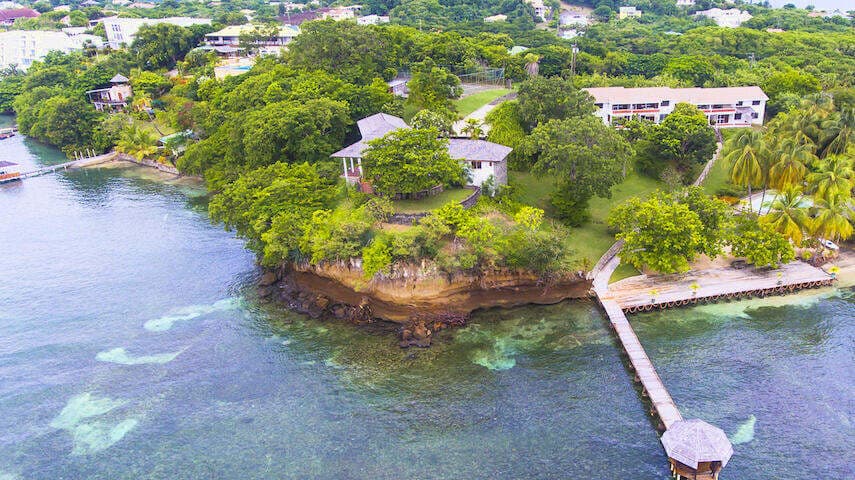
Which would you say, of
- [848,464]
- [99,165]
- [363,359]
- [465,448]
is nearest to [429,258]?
[363,359]

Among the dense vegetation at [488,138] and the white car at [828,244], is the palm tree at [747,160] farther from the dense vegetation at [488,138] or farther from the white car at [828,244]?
the white car at [828,244]

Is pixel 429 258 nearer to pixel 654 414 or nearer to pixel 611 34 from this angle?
pixel 654 414

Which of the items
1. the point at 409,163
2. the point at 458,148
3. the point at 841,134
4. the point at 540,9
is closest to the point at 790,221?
the point at 841,134

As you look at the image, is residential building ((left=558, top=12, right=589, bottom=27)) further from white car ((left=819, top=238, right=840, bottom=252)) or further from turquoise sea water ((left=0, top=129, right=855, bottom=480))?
turquoise sea water ((left=0, top=129, right=855, bottom=480))

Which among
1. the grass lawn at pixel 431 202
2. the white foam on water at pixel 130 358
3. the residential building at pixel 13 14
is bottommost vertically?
the white foam on water at pixel 130 358

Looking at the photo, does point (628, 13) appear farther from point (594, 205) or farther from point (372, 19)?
point (594, 205)

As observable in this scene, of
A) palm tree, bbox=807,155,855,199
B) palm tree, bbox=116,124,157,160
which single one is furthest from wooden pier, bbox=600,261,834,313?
palm tree, bbox=116,124,157,160

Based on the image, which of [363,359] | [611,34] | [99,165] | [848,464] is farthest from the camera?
[611,34]

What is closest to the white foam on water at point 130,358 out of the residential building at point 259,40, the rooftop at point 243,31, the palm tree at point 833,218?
the palm tree at point 833,218
